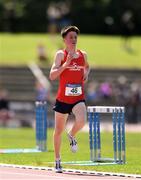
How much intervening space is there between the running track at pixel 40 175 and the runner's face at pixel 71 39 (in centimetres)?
204

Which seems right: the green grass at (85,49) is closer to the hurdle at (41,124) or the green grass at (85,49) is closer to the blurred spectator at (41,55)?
the blurred spectator at (41,55)

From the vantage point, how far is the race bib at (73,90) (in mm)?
14992

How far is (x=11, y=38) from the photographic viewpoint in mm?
57594

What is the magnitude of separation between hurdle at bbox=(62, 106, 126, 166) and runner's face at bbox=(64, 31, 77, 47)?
183cm

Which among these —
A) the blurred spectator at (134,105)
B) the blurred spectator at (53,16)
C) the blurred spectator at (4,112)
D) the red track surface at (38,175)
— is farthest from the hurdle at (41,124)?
the blurred spectator at (53,16)

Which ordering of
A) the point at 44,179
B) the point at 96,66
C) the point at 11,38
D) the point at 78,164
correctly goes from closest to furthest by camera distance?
1. the point at 44,179
2. the point at 78,164
3. the point at 96,66
4. the point at 11,38

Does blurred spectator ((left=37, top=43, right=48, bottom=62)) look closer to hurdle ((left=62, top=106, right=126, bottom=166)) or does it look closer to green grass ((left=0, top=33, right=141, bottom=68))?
green grass ((left=0, top=33, right=141, bottom=68))

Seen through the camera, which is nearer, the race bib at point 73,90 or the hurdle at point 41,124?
the race bib at point 73,90

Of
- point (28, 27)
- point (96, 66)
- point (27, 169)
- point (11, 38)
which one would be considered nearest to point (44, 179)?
point (27, 169)

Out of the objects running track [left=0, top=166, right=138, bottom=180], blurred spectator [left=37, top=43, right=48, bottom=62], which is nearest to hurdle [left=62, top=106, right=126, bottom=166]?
running track [left=0, top=166, right=138, bottom=180]

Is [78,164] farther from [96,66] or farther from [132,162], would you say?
[96,66]

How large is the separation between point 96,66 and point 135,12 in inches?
551

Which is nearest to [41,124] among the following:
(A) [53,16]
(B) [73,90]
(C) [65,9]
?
(B) [73,90]

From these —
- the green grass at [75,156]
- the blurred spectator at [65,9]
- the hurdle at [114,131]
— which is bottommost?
the green grass at [75,156]
